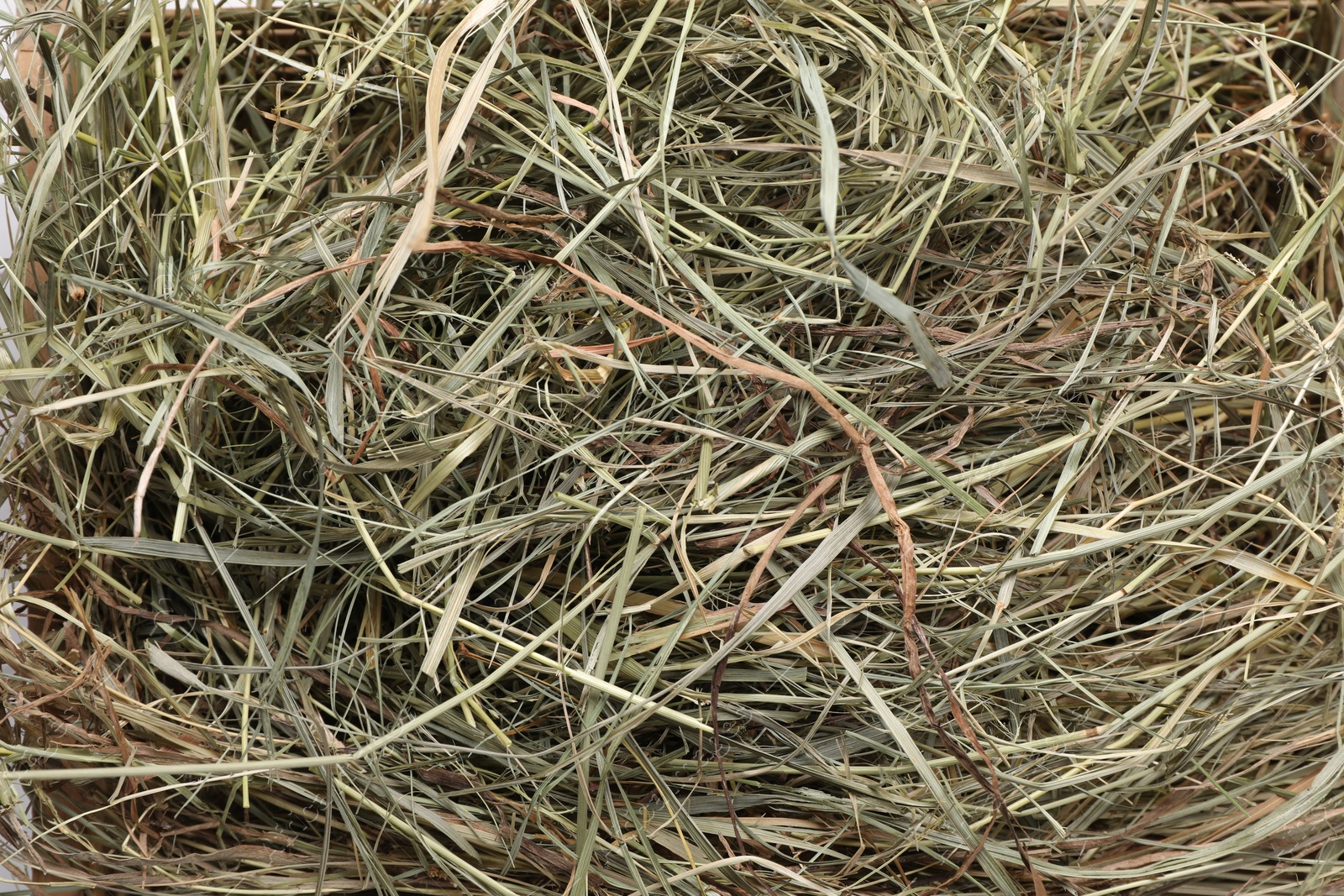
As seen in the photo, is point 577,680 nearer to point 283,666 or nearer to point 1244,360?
point 283,666

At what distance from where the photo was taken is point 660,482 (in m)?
0.54

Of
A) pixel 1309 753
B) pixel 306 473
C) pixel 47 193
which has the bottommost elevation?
pixel 1309 753

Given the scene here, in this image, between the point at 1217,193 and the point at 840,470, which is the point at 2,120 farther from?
the point at 1217,193

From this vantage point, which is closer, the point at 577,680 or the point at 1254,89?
the point at 577,680

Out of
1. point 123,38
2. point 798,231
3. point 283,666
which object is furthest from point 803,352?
point 123,38

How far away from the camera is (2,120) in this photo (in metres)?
0.57

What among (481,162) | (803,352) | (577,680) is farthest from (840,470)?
(481,162)

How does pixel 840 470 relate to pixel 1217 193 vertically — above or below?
below

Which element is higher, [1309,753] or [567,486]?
[567,486]

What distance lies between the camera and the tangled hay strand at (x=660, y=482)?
1.73 ft

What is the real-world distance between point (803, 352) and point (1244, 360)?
0.30 meters

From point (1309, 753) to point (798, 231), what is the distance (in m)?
0.47

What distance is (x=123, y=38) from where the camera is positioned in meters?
0.56

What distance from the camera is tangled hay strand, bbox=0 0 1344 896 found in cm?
53
